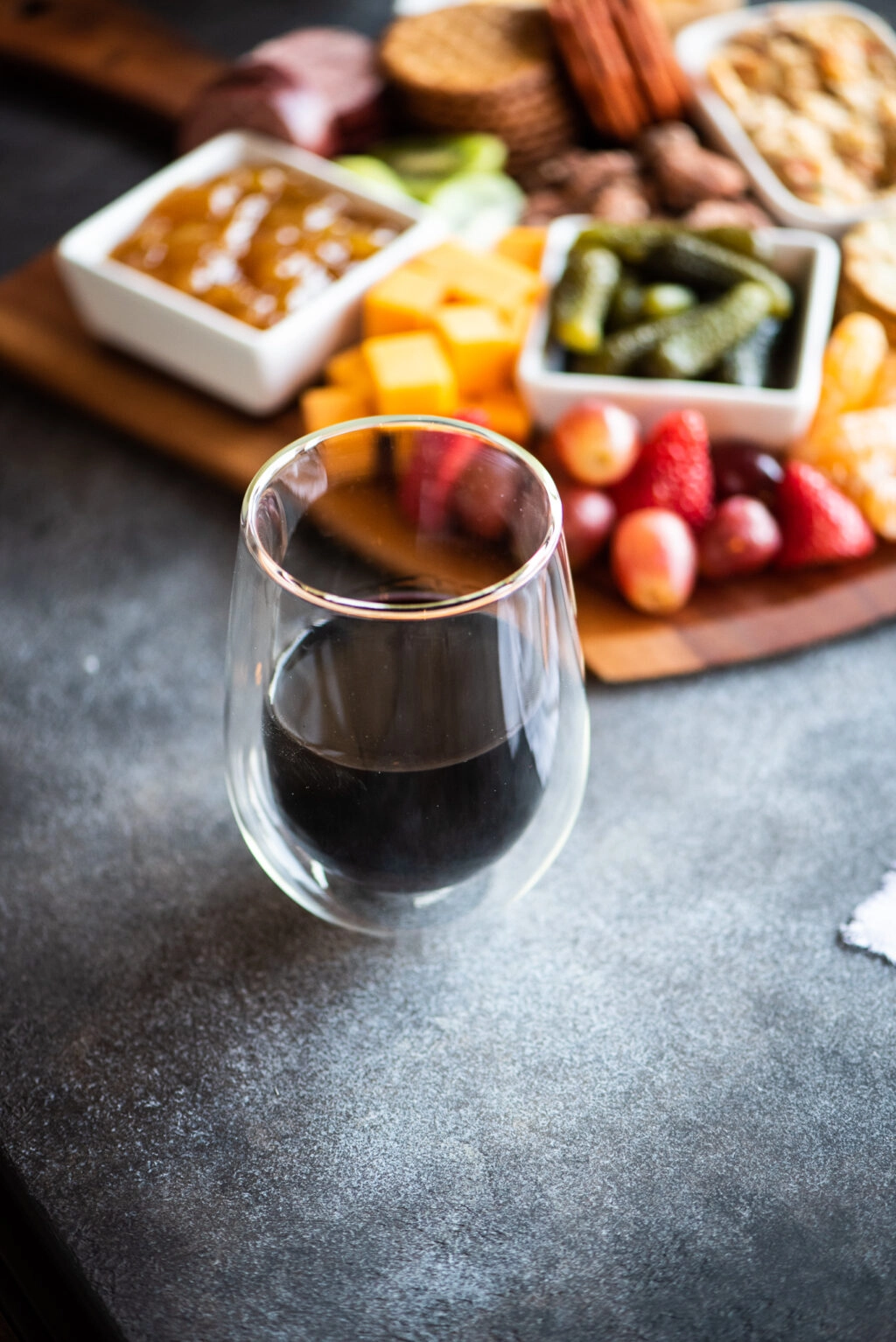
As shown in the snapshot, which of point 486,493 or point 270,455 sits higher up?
point 486,493

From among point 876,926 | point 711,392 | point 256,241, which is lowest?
point 876,926

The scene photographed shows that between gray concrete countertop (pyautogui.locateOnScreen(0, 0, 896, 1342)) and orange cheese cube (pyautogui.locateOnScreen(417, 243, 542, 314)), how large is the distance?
405mm

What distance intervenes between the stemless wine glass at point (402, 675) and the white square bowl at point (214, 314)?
457 mm

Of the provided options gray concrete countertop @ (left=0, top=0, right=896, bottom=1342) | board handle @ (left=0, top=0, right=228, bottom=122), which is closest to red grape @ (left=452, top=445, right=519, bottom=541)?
gray concrete countertop @ (left=0, top=0, right=896, bottom=1342)

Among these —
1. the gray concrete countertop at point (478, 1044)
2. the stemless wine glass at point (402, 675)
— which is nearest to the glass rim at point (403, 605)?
the stemless wine glass at point (402, 675)

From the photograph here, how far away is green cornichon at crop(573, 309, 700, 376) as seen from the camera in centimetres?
99

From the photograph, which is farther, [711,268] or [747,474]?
[711,268]

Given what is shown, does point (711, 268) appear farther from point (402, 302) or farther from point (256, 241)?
point (256, 241)

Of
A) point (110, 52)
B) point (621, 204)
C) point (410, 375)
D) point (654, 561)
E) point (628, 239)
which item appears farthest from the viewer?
point (110, 52)

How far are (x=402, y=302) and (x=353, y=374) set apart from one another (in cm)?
8

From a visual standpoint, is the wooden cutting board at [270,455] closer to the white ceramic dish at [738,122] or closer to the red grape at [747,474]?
the red grape at [747,474]

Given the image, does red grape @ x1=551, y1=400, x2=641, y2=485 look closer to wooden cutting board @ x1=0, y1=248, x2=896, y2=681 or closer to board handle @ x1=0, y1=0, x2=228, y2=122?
wooden cutting board @ x1=0, y1=248, x2=896, y2=681

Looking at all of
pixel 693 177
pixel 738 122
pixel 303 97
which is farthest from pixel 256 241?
pixel 738 122

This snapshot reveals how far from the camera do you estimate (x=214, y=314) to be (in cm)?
102
